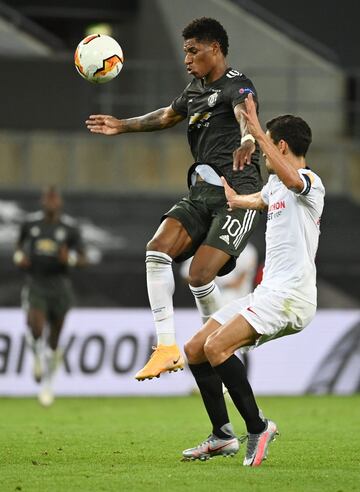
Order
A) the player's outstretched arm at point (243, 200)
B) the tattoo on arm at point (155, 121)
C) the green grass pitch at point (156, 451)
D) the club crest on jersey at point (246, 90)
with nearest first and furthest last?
1. the green grass pitch at point (156, 451)
2. the player's outstretched arm at point (243, 200)
3. the club crest on jersey at point (246, 90)
4. the tattoo on arm at point (155, 121)

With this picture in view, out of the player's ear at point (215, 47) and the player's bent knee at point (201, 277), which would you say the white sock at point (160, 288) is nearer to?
the player's bent knee at point (201, 277)

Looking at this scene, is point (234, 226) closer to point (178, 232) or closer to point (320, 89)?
point (178, 232)

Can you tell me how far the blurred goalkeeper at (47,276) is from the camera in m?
14.4

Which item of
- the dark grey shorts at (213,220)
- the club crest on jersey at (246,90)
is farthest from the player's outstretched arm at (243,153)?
the dark grey shorts at (213,220)

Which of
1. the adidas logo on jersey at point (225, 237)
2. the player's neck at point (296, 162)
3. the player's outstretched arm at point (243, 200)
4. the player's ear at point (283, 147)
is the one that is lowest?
the adidas logo on jersey at point (225, 237)

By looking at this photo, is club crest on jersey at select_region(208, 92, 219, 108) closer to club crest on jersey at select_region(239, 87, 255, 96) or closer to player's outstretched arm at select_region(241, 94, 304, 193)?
club crest on jersey at select_region(239, 87, 255, 96)

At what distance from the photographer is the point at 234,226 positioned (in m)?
7.83

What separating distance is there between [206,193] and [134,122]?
792 mm

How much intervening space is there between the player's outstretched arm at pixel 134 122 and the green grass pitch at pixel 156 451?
2221mm

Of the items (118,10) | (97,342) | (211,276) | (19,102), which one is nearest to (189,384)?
(97,342)

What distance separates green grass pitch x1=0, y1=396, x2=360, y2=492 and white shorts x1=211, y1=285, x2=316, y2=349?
2.71 feet

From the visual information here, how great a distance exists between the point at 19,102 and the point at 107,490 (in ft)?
Answer: 49.7

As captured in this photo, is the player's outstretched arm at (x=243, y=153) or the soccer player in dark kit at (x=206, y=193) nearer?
the player's outstretched arm at (x=243, y=153)

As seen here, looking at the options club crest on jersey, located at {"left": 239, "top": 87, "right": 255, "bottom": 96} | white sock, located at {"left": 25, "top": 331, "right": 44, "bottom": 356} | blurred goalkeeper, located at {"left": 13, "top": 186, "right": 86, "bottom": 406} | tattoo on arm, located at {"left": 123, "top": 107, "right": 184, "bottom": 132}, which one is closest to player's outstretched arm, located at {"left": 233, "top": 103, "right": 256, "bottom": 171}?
club crest on jersey, located at {"left": 239, "top": 87, "right": 255, "bottom": 96}
